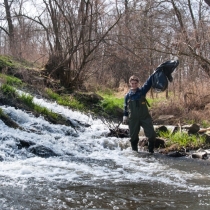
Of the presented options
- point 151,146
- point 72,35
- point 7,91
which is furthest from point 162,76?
point 72,35

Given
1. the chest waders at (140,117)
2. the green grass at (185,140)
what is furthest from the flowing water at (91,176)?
the green grass at (185,140)

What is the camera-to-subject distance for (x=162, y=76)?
741 cm

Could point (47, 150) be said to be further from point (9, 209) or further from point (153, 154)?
point (9, 209)

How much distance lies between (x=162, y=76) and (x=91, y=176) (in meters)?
2.95

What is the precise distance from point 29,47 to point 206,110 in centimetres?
1076

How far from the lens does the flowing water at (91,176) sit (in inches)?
165

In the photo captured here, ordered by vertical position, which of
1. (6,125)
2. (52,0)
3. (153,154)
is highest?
(52,0)

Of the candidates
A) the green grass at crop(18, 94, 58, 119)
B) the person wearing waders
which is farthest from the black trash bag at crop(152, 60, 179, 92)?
the green grass at crop(18, 94, 58, 119)

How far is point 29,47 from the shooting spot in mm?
19250

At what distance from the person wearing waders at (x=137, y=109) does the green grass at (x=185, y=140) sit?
1.04 meters

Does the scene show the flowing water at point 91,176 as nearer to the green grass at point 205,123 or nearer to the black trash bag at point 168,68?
the black trash bag at point 168,68

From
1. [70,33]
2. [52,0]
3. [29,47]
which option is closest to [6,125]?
[70,33]

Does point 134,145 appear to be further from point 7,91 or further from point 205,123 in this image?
point 7,91

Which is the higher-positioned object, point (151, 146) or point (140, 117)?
point (140, 117)
